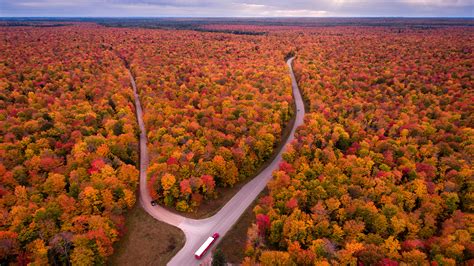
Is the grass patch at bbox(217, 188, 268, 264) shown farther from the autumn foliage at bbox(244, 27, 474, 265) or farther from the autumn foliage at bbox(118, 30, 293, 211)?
the autumn foliage at bbox(118, 30, 293, 211)

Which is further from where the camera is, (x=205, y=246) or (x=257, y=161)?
(x=257, y=161)

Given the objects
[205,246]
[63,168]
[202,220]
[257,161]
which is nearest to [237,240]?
[205,246]

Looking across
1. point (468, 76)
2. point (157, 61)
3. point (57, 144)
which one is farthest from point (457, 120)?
point (157, 61)

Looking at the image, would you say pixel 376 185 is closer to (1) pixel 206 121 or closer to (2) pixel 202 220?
(2) pixel 202 220

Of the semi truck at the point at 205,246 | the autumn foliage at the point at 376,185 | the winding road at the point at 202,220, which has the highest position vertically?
the autumn foliage at the point at 376,185

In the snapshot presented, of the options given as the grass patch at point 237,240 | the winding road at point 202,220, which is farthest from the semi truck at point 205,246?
the grass patch at point 237,240

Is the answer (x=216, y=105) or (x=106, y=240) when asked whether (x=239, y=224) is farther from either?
(x=216, y=105)

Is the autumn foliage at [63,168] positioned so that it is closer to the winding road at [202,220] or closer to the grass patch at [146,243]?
the grass patch at [146,243]
